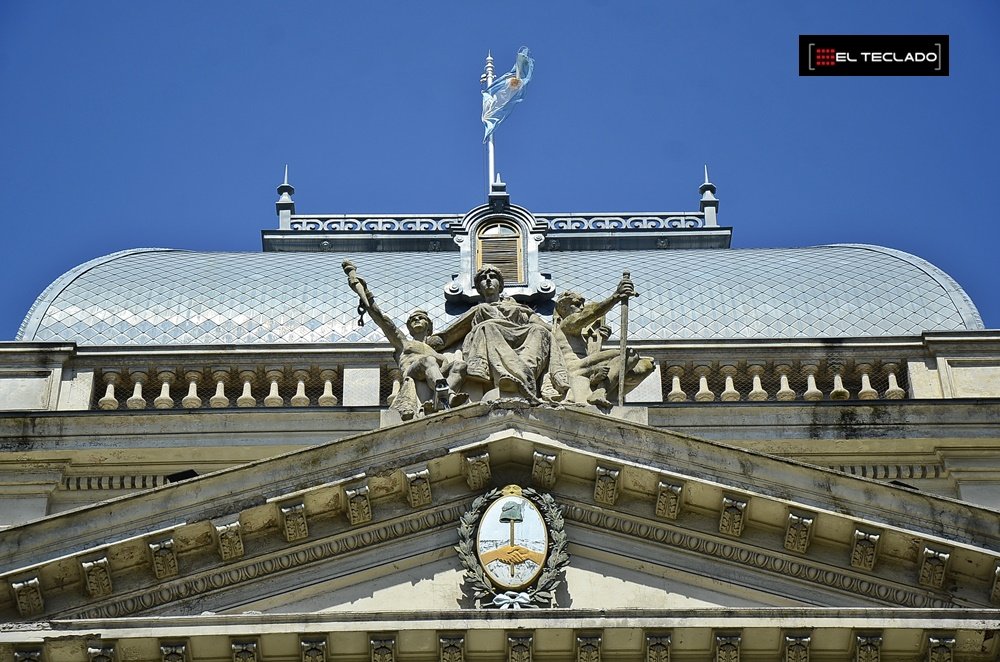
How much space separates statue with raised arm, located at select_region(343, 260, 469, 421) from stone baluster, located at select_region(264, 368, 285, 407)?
5.10m

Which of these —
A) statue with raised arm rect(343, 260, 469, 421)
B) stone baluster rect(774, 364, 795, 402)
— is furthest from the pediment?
stone baluster rect(774, 364, 795, 402)

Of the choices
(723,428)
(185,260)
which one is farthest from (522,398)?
(185,260)

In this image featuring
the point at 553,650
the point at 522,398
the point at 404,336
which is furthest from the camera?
the point at 404,336

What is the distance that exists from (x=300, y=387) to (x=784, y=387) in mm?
7203

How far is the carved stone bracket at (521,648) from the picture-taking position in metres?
29.6

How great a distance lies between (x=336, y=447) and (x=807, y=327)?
12553 millimetres

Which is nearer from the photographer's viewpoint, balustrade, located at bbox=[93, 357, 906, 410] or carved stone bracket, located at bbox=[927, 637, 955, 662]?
carved stone bracket, located at bbox=[927, 637, 955, 662]

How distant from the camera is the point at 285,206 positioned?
161ft

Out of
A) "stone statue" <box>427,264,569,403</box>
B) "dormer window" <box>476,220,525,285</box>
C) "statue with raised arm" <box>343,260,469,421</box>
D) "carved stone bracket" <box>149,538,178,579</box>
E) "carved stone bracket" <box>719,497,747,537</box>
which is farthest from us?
"dormer window" <box>476,220,525,285</box>

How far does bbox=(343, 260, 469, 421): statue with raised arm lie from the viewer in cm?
3288

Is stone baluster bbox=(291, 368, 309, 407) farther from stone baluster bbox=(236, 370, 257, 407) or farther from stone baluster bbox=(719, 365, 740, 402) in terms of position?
stone baluster bbox=(719, 365, 740, 402)

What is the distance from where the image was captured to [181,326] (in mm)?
41688

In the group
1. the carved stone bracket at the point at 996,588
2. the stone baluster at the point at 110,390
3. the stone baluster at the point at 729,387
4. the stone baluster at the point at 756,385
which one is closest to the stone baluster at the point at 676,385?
the stone baluster at the point at 729,387

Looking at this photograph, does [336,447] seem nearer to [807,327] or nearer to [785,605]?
[785,605]
